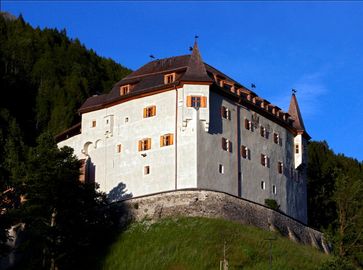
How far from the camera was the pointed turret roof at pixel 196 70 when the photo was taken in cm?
6954

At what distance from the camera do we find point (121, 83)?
76.9 meters

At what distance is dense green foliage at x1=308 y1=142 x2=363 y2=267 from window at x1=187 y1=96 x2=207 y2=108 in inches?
587

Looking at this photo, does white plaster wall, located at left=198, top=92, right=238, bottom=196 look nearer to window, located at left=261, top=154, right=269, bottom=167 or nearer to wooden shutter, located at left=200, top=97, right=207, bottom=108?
wooden shutter, located at left=200, top=97, right=207, bottom=108

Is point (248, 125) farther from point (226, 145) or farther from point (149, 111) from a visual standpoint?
point (149, 111)

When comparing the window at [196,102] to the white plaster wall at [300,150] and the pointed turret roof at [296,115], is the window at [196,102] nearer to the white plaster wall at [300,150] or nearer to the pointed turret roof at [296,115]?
the white plaster wall at [300,150]

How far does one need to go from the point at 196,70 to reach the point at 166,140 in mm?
6493

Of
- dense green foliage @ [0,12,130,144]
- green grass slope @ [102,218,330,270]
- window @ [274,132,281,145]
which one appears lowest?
green grass slope @ [102,218,330,270]

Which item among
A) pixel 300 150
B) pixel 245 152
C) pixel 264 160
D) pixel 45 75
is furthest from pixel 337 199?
pixel 45 75

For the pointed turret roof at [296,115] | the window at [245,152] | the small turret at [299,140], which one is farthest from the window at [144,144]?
the pointed turret roof at [296,115]

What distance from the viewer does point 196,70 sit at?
70.6 m

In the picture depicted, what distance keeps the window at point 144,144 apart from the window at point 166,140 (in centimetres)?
147

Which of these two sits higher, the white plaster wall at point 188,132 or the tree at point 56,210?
the white plaster wall at point 188,132

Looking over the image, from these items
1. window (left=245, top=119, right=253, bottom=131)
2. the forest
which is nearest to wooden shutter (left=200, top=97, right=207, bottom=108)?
window (left=245, top=119, right=253, bottom=131)

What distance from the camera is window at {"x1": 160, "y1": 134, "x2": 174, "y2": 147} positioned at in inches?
2744
